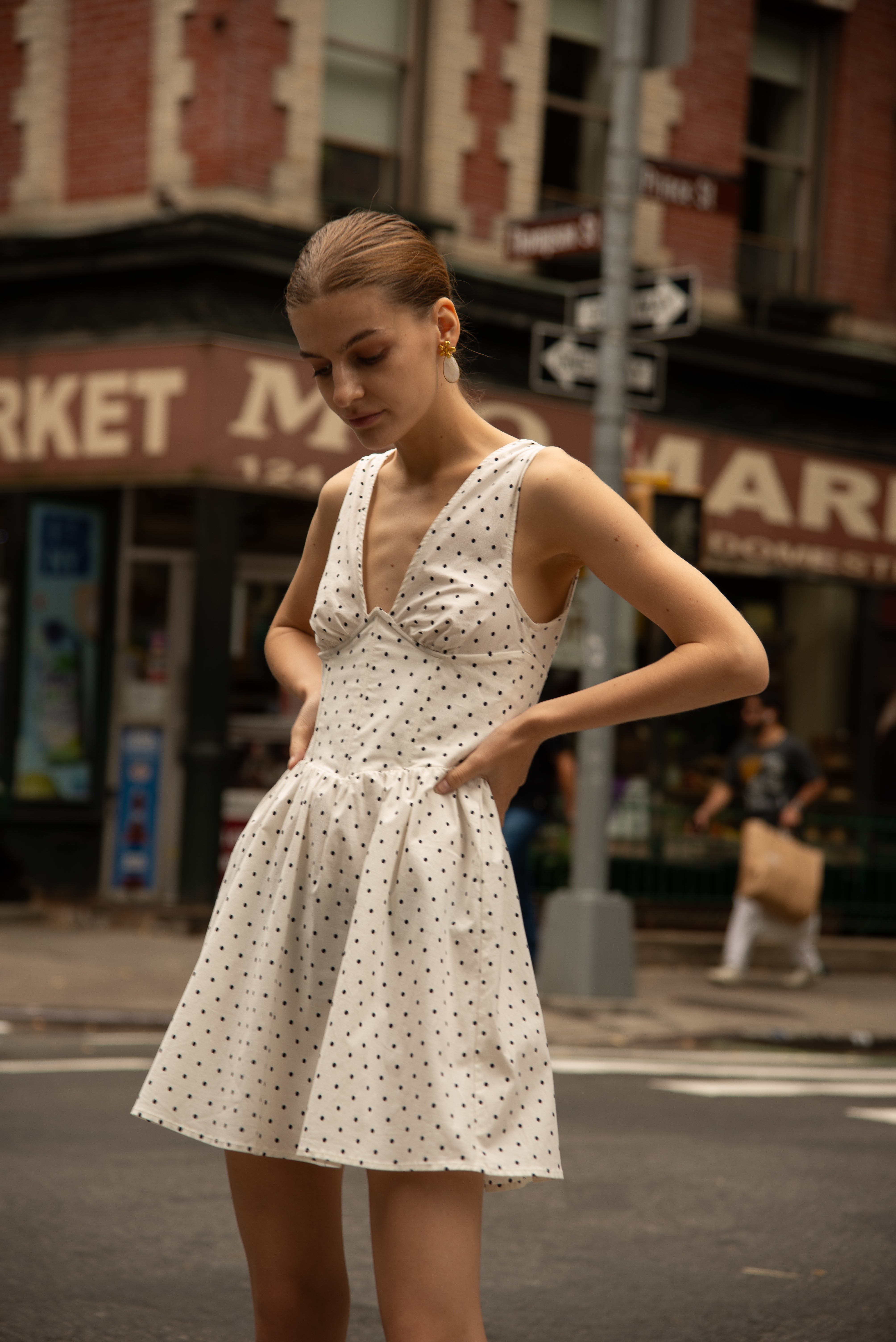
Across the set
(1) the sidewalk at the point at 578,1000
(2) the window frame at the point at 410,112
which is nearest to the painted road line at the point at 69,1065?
(1) the sidewalk at the point at 578,1000

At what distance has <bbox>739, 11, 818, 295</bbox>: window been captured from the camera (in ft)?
53.2

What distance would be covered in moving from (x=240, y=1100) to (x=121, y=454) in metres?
10.9

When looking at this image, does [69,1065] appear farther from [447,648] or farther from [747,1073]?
[447,648]

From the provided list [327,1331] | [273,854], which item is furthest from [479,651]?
[327,1331]

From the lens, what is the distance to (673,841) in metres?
14.5

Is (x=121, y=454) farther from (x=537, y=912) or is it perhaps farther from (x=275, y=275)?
(x=537, y=912)

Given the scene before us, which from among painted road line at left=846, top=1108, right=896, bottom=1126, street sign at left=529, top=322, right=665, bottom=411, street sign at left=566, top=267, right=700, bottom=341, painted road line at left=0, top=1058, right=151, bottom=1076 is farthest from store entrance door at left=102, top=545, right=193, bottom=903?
painted road line at left=846, top=1108, right=896, bottom=1126

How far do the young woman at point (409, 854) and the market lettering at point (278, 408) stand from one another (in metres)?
10.3

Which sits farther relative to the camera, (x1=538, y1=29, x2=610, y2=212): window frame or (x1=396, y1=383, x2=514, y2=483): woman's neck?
(x1=538, y1=29, x2=610, y2=212): window frame

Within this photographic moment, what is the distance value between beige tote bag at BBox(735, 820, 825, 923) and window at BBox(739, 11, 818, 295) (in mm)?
5571

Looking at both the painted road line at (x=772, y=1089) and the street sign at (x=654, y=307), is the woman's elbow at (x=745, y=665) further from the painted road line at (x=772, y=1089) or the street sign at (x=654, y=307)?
the street sign at (x=654, y=307)

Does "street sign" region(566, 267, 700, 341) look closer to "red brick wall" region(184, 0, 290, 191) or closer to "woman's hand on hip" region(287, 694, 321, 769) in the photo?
"red brick wall" region(184, 0, 290, 191)

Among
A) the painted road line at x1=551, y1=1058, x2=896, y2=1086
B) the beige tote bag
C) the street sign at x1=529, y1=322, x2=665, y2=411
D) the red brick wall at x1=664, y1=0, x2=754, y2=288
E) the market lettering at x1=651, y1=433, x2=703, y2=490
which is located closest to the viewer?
the painted road line at x1=551, y1=1058, x2=896, y2=1086

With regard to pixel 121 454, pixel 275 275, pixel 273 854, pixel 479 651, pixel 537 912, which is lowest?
pixel 537 912
